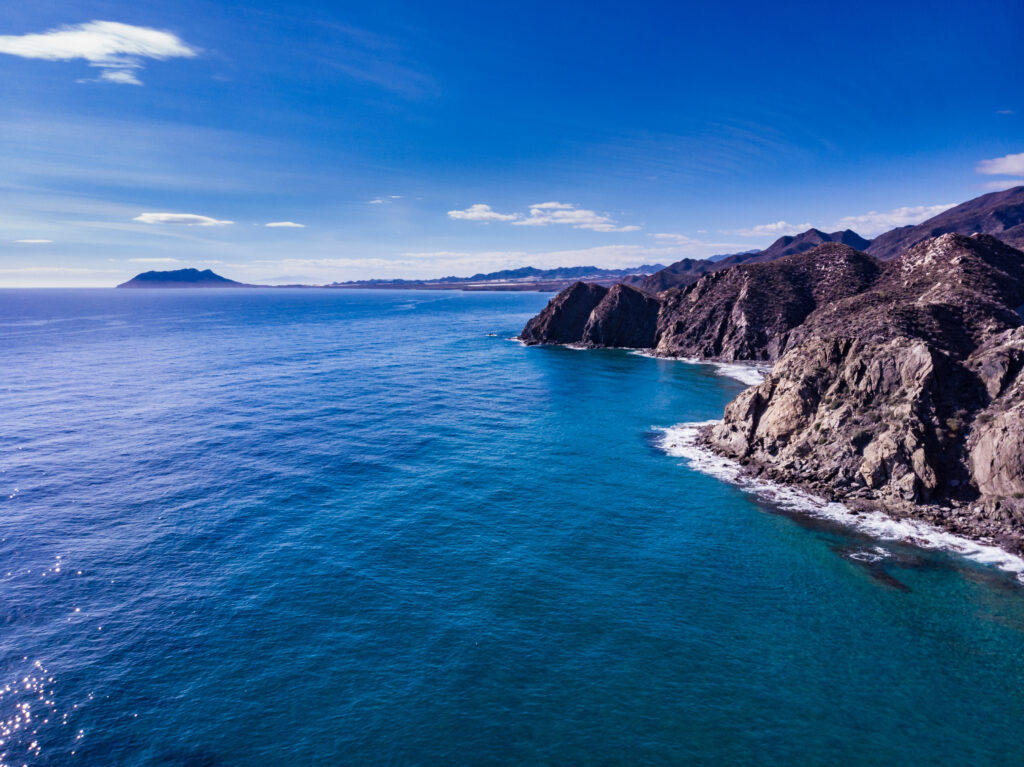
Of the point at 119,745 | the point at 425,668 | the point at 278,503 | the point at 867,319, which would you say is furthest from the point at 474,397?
the point at 119,745

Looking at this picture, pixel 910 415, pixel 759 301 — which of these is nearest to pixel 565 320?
pixel 759 301

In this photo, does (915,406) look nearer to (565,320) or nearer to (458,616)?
(458,616)

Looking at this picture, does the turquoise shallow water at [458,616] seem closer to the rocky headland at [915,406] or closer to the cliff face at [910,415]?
the rocky headland at [915,406]

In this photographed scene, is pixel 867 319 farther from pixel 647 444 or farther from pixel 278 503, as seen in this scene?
pixel 278 503

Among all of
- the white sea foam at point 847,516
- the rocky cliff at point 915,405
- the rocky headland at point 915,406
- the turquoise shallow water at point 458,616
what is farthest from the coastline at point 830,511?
the turquoise shallow water at point 458,616

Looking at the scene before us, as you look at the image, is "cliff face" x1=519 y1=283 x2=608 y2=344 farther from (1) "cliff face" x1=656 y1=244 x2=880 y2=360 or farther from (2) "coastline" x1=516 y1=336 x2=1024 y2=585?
(2) "coastline" x1=516 y1=336 x2=1024 y2=585

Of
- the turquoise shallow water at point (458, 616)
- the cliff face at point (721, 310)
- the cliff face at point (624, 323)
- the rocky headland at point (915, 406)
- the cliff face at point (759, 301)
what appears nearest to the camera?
the turquoise shallow water at point (458, 616)

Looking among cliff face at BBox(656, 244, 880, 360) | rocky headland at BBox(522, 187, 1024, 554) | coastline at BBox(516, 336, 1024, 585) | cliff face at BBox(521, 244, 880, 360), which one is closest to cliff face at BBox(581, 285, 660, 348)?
cliff face at BBox(521, 244, 880, 360)
